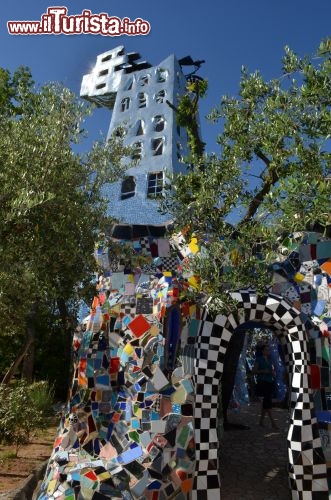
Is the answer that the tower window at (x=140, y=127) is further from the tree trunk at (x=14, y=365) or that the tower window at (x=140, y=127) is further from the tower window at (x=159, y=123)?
the tree trunk at (x=14, y=365)

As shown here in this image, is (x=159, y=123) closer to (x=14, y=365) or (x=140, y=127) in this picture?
(x=140, y=127)

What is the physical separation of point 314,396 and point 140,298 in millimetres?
3041

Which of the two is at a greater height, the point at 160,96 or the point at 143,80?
the point at 143,80

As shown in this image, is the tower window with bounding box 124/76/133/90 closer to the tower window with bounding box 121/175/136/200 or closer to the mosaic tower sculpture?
the tower window with bounding box 121/175/136/200

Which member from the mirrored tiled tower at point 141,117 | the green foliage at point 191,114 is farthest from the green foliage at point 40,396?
the mirrored tiled tower at point 141,117

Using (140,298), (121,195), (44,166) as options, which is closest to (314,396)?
(140,298)

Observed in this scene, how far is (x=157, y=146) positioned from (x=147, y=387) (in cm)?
2521

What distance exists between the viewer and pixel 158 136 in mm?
30297

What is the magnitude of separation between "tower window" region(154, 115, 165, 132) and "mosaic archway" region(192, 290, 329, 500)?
83.2ft

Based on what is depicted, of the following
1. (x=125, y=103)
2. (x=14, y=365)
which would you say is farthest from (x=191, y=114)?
(x=125, y=103)

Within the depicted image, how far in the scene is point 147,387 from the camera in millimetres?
6633

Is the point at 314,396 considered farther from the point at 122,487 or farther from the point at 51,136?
the point at 51,136

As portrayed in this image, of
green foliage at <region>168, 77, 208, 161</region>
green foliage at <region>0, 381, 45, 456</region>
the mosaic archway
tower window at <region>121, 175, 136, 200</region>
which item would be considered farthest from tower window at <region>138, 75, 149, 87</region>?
the mosaic archway

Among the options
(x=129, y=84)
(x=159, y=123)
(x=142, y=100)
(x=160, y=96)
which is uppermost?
(x=129, y=84)
